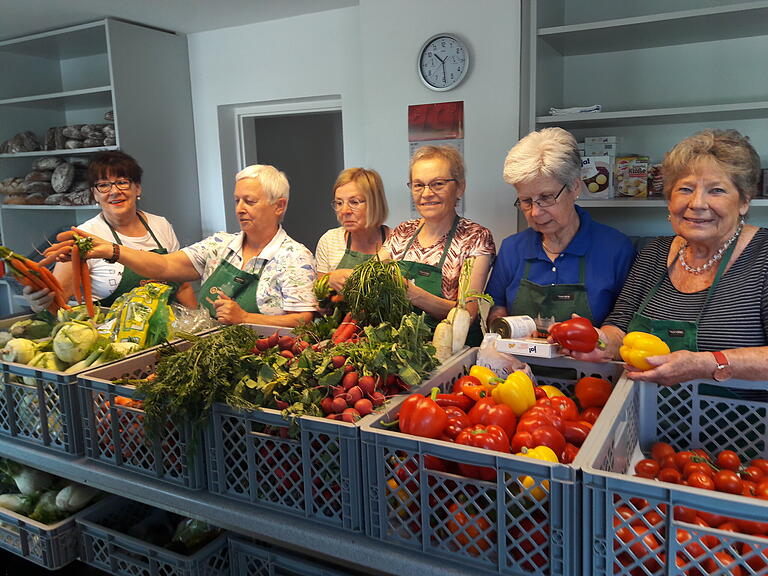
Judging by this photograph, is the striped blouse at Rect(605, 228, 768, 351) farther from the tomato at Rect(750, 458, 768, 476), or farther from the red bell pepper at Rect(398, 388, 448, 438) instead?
the red bell pepper at Rect(398, 388, 448, 438)

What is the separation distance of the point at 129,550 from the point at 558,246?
159 cm

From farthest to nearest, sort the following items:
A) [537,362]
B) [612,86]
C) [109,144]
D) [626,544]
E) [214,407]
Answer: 1. [109,144]
2. [612,86]
3. [537,362]
4. [214,407]
5. [626,544]

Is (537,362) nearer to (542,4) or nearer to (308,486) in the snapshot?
(308,486)

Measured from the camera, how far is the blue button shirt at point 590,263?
6.75 feet

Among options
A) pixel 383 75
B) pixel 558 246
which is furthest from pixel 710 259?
pixel 383 75

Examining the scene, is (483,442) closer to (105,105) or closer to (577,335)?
(577,335)

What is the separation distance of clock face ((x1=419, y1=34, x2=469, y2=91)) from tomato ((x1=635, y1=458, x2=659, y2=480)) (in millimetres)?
2640

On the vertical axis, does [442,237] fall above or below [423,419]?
above

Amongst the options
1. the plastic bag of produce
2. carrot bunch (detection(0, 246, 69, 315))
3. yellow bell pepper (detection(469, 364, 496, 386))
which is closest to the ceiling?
carrot bunch (detection(0, 246, 69, 315))

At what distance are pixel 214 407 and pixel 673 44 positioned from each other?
3.27 metres

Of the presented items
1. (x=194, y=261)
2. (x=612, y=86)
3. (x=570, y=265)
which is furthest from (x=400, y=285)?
(x=612, y=86)

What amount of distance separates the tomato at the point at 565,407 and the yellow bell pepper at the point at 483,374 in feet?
0.50

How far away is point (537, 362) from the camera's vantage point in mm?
1714

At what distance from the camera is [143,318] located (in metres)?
1.93
